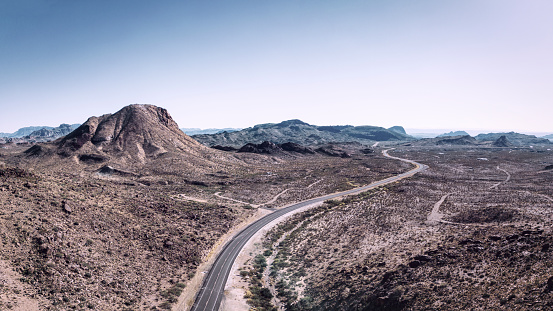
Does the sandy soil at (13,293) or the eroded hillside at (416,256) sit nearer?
the sandy soil at (13,293)

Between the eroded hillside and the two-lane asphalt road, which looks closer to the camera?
the eroded hillside

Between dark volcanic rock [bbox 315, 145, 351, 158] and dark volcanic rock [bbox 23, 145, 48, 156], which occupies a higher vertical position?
dark volcanic rock [bbox 23, 145, 48, 156]

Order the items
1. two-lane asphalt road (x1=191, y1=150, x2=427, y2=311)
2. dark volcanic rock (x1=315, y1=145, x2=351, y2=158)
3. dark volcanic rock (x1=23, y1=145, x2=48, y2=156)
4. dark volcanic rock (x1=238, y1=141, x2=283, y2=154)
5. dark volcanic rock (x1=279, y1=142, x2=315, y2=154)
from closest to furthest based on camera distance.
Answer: two-lane asphalt road (x1=191, y1=150, x2=427, y2=311) → dark volcanic rock (x1=23, y1=145, x2=48, y2=156) → dark volcanic rock (x1=238, y1=141, x2=283, y2=154) → dark volcanic rock (x1=315, y1=145, x2=351, y2=158) → dark volcanic rock (x1=279, y1=142, x2=315, y2=154)

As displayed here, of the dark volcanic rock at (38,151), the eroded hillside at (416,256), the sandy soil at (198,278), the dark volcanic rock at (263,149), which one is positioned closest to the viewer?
the eroded hillside at (416,256)

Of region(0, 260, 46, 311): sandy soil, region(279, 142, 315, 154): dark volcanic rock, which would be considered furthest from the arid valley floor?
region(279, 142, 315, 154): dark volcanic rock

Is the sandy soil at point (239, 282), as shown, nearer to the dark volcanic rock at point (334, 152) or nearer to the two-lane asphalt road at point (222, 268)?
the two-lane asphalt road at point (222, 268)

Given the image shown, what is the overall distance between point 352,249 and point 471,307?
62.7 feet

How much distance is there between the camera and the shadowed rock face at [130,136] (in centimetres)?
10931

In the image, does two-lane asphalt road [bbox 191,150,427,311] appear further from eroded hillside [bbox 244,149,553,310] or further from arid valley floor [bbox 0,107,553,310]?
eroded hillside [bbox 244,149,553,310]

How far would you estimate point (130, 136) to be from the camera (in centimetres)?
11844

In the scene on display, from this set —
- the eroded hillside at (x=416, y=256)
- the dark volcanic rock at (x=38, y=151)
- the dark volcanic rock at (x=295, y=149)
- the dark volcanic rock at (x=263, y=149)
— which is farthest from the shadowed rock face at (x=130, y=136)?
the eroded hillside at (x=416, y=256)

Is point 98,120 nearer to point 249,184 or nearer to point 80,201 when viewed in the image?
point 249,184

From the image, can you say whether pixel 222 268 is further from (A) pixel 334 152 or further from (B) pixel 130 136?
(A) pixel 334 152

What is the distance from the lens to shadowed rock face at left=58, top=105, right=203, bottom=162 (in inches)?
4304
